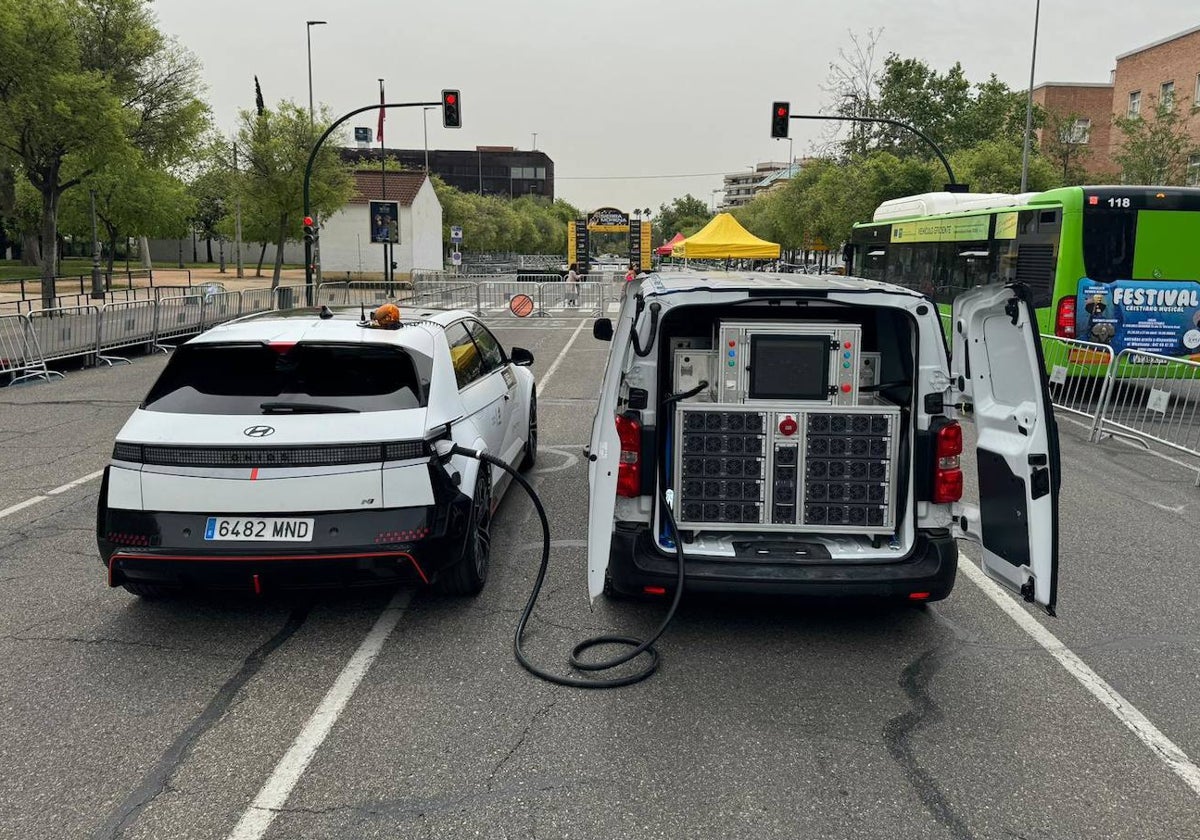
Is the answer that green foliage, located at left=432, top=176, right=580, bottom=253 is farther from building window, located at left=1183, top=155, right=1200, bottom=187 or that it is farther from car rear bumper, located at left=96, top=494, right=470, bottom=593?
car rear bumper, located at left=96, top=494, right=470, bottom=593

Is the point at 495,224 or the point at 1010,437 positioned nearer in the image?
the point at 1010,437

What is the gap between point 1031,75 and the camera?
31.3 metres

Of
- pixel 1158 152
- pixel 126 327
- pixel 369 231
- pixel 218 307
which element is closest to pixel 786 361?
pixel 126 327

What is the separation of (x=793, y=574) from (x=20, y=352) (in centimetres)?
1415

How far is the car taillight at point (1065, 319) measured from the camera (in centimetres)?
1244

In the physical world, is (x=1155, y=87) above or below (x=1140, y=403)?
above

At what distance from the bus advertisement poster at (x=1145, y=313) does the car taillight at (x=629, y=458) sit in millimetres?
10360

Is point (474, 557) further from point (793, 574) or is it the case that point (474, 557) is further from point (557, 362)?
point (557, 362)

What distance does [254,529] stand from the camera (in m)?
4.26

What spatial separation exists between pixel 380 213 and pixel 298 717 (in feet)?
132

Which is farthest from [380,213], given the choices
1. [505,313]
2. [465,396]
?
[465,396]

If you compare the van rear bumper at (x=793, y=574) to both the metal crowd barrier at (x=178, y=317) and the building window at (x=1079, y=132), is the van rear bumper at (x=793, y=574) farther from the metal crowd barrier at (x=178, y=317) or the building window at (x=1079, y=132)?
the building window at (x=1079, y=132)

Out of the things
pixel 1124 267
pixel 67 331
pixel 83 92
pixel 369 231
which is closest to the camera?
pixel 1124 267

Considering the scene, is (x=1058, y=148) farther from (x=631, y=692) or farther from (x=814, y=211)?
(x=631, y=692)
